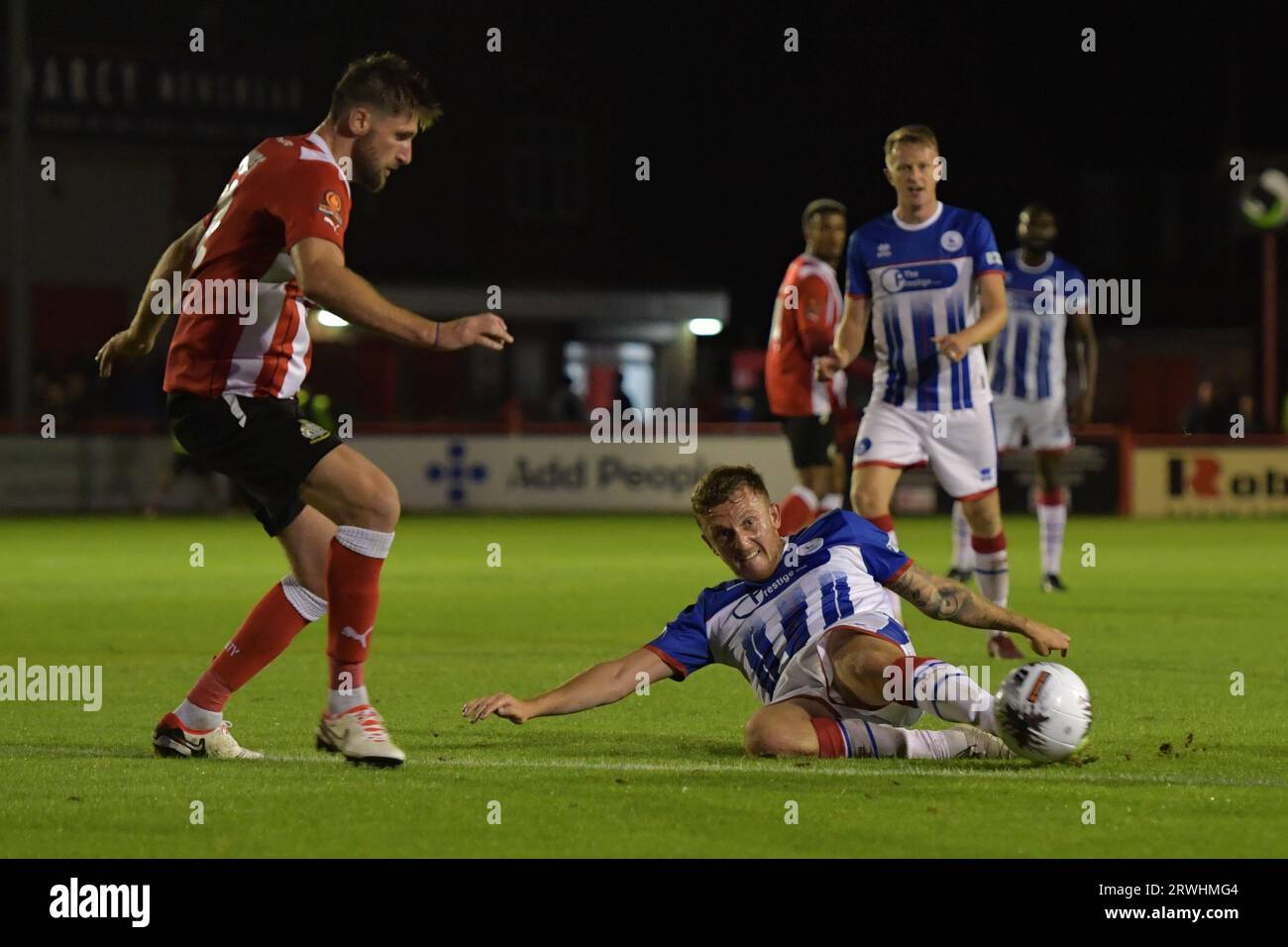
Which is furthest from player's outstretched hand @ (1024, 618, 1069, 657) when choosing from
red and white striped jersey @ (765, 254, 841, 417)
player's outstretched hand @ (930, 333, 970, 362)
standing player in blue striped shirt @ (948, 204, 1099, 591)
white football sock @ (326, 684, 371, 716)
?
standing player in blue striped shirt @ (948, 204, 1099, 591)

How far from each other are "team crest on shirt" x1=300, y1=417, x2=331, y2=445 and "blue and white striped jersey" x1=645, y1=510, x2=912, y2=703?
1.25 m

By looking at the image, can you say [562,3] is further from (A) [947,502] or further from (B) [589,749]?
(B) [589,749]

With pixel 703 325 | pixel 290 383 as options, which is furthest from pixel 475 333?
pixel 703 325

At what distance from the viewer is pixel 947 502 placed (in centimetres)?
2675

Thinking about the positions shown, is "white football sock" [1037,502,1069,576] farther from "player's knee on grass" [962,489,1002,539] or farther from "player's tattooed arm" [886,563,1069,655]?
"player's tattooed arm" [886,563,1069,655]

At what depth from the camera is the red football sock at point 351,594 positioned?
6.69 m

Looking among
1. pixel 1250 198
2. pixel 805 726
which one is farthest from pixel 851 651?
pixel 1250 198

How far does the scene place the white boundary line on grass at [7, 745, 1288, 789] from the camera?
6.34 m

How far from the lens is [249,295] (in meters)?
6.74

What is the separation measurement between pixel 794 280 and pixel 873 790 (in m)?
7.73

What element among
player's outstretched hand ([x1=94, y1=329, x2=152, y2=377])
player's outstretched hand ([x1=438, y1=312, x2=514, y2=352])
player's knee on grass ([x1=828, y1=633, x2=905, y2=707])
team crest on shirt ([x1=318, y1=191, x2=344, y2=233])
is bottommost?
player's knee on grass ([x1=828, y1=633, x2=905, y2=707])

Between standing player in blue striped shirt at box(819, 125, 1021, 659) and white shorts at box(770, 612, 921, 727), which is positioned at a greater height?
standing player in blue striped shirt at box(819, 125, 1021, 659)

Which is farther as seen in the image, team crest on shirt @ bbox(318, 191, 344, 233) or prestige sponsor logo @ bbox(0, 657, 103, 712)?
prestige sponsor logo @ bbox(0, 657, 103, 712)

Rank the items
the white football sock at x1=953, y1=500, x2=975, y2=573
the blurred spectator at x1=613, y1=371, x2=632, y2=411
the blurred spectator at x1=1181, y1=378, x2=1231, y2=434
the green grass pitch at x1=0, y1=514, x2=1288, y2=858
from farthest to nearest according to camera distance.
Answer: the blurred spectator at x1=1181, y1=378, x2=1231, y2=434 → the blurred spectator at x1=613, y1=371, x2=632, y2=411 → the white football sock at x1=953, y1=500, x2=975, y2=573 → the green grass pitch at x1=0, y1=514, x2=1288, y2=858
